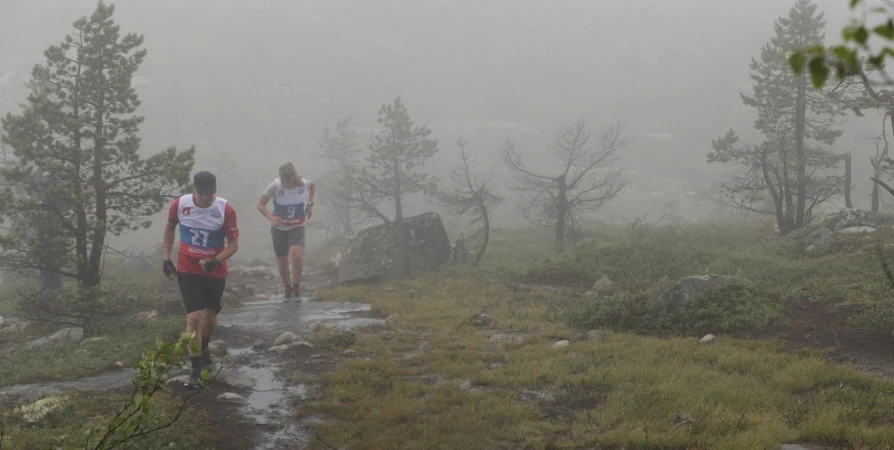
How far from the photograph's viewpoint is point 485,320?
10.3 meters

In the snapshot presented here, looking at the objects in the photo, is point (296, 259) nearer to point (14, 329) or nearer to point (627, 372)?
point (14, 329)

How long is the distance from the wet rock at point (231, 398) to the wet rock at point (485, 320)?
467cm

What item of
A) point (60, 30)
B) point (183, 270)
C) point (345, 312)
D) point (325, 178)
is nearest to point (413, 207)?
point (325, 178)

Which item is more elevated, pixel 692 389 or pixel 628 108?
pixel 628 108

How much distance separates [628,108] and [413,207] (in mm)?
50858

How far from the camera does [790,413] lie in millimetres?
5203

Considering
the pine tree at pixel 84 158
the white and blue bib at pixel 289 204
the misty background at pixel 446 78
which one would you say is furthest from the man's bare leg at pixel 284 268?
the misty background at pixel 446 78

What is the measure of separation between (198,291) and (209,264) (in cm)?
40

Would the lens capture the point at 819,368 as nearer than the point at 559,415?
No

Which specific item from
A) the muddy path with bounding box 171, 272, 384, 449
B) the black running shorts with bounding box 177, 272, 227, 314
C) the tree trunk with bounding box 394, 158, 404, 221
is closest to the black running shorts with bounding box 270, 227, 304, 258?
the muddy path with bounding box 171, 272, 384, 449

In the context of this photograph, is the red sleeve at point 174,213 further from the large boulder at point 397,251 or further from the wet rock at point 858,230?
the wet rock at point 858,230

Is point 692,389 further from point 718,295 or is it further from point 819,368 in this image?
point 718,295

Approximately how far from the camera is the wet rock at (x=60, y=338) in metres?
9.77

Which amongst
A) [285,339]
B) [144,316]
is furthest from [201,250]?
[144,316]
